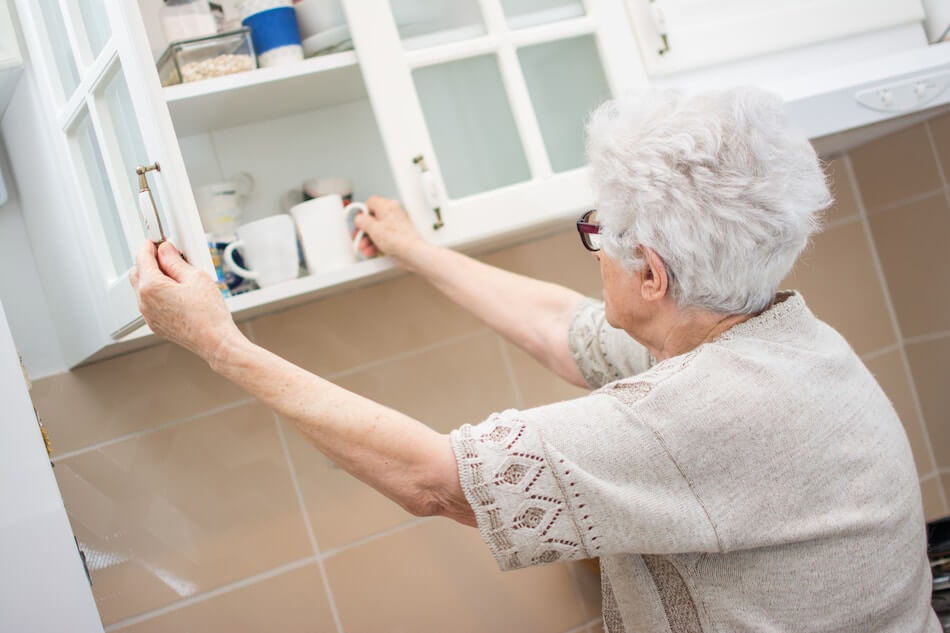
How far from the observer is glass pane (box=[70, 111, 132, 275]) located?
974 mm

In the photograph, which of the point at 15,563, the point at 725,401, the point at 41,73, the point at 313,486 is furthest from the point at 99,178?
the point at 725,401

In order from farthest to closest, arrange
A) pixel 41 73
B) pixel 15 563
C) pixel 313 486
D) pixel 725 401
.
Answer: pixel 313 486
pixel 41 73
pixel 725 401
pixel 15 563

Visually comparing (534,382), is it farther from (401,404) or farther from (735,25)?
(735,25)

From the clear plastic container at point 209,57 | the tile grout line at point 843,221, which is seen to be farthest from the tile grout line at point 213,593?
the tile grout line at point 843,221

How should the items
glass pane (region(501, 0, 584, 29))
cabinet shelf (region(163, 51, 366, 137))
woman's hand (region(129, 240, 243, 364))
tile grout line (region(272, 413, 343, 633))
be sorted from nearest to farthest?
woman's hand (region(129, 240, 243, 364)) → cabinet shelf (region(163, 51, 366, 137)) → glass pane (region(501, 0, 584, 29)) → tile grout line (region(272, 413, 343, 633))

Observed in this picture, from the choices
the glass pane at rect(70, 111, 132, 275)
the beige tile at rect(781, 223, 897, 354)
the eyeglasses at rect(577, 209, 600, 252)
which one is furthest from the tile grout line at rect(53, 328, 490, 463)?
the beige tile at rect(781, 223, 897, 354)

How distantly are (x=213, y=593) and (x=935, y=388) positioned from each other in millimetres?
1392

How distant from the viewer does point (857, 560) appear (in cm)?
97

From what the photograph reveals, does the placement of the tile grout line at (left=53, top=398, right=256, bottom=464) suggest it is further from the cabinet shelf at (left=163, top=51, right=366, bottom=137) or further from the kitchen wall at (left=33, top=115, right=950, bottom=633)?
the cabinet shelf at (left=163, top=51, right=366, bottom=137)

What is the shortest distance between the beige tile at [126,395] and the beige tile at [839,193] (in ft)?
3.84

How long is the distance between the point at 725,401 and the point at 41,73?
84 cm

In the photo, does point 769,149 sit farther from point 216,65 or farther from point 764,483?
point 216,65

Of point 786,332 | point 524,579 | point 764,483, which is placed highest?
point 786,332

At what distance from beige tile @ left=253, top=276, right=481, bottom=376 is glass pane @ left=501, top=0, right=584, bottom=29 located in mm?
439
